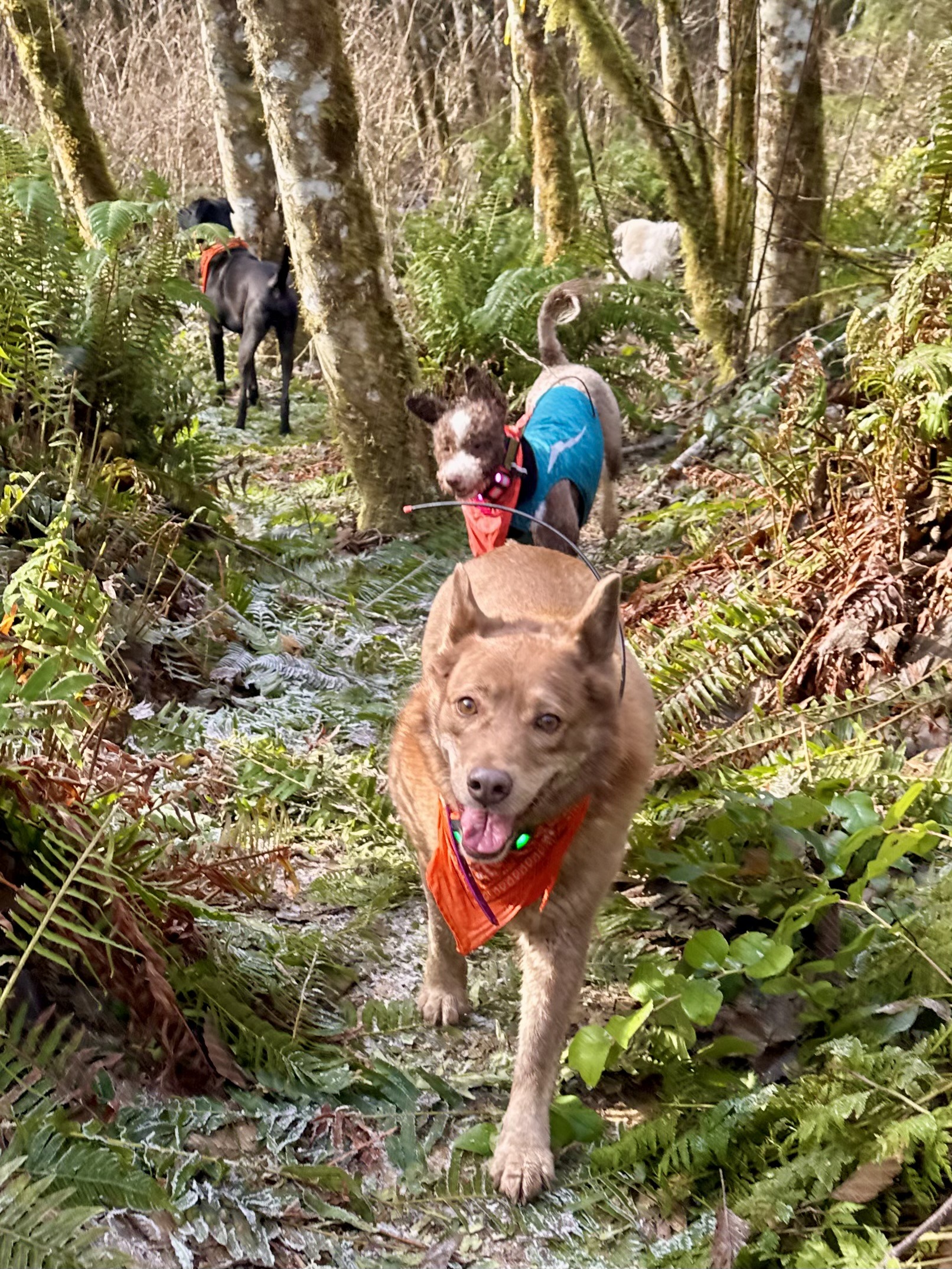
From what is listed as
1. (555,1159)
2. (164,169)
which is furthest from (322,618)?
(164,169)

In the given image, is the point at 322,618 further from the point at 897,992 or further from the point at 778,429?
the point at 897,992

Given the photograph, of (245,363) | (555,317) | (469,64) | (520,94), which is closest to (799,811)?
(555,317)

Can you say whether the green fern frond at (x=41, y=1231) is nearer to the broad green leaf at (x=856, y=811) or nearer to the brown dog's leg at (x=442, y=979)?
the brown dog's leg at (x=442, y=979)

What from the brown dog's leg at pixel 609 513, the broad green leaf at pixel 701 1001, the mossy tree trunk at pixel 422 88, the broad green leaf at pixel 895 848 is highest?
the mossy tree trunk at pixel 422 88

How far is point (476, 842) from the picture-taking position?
2.69 m

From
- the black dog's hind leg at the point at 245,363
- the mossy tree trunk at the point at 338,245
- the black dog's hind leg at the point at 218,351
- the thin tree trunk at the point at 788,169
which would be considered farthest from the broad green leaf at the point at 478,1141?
the black dog's hind leg at the point at 218,351

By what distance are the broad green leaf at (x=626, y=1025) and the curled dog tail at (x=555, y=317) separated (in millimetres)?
5913

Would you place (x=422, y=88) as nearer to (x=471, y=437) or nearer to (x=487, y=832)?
(x=471, y=437)

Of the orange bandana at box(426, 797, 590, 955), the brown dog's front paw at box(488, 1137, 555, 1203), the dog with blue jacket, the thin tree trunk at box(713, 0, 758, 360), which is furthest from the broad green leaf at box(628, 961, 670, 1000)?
the thin tree trunk at box(713, 0, 758, 360)

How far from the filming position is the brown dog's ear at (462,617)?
9.59 ft

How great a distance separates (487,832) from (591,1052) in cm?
63

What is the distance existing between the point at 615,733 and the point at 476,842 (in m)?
0.54

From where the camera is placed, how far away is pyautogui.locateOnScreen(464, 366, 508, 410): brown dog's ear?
6.00 m

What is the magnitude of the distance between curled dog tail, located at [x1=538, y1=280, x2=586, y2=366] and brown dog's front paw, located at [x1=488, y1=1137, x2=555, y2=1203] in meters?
6.13
